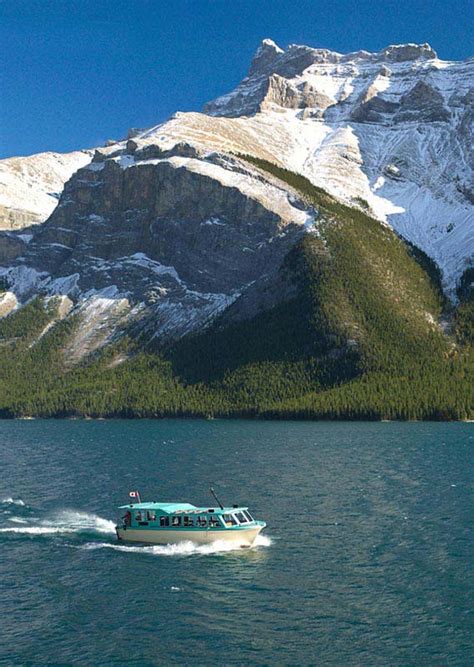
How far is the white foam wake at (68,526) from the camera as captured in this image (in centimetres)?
8481

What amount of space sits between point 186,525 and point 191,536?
1.17 m

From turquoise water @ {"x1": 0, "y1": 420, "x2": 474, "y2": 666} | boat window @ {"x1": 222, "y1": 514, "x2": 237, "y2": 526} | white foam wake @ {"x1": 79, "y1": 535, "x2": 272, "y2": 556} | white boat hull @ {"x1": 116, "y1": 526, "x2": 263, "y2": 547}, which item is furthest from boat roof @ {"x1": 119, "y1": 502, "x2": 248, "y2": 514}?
turquoise water @ {"x1": 0, "y1": 420, "x2": 474, "y2": 666}

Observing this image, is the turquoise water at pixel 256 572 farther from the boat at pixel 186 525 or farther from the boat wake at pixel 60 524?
the boat at pixel 186 525

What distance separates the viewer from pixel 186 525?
261ft

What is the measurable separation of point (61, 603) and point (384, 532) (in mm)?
33512

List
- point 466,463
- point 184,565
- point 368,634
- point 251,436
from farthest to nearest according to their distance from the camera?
1. point 251,436
2. point 466,463
3. point 184,565
4. point 368,634

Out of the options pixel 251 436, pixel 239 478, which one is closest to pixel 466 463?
pixel 239 478

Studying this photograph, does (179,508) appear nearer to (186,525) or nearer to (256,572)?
(186,525)

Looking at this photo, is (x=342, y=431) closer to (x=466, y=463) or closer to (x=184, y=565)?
(x=466, y=463)

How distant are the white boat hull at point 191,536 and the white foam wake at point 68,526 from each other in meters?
4.21

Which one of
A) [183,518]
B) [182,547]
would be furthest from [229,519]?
[182,547]

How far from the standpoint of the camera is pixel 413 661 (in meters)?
50.2

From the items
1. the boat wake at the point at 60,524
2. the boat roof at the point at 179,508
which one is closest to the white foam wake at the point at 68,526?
the boat wake at the point at 60,524

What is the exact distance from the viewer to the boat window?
78.0 metres
